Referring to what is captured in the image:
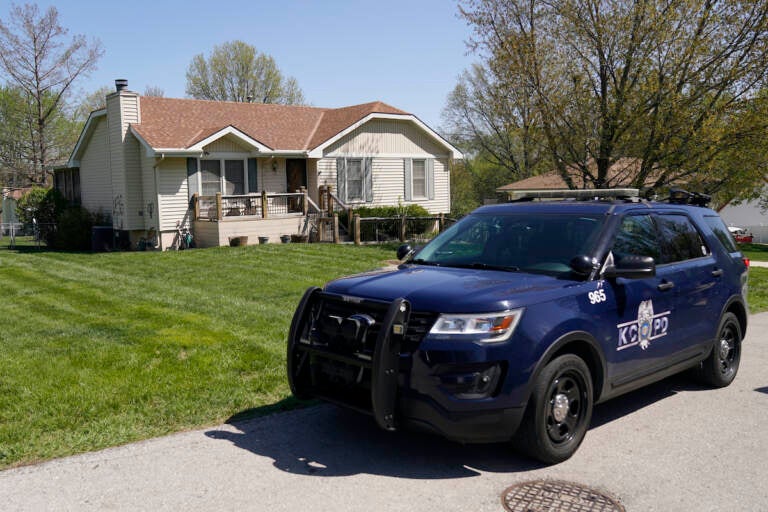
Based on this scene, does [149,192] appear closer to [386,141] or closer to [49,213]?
[49,213]

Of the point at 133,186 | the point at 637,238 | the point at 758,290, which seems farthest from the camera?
the point at 133,186

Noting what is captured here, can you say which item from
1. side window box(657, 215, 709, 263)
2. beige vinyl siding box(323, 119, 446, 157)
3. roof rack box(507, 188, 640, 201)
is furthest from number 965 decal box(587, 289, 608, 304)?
beige vinyl siding box(323, 119, 446, 157)

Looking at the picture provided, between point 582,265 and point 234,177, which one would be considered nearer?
point 582,265

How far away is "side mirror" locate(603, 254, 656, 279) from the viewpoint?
5.23 metres

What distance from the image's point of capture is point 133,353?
757cm

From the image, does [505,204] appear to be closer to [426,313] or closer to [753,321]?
[426,313]

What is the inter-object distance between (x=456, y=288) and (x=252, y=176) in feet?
64.3

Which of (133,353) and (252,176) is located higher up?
(252,176)

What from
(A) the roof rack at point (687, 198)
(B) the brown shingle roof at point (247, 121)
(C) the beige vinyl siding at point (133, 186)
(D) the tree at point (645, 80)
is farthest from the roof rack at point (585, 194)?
(C) the beige vinyl siding at point (133, 186)

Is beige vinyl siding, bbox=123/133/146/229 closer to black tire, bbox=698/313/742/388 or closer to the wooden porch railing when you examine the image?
the wooden porch railing

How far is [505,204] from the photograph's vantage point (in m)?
6.49

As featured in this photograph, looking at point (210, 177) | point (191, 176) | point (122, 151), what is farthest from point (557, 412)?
point (122, 151)

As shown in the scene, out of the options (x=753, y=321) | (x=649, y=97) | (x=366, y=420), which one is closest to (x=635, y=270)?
(x=366, y=420)

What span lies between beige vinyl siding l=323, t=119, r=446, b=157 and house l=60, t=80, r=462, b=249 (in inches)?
1.5
